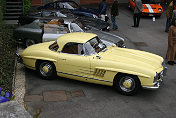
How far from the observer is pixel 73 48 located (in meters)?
7.83

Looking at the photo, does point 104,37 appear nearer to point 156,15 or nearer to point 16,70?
point 16,70

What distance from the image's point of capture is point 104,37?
1014 cm

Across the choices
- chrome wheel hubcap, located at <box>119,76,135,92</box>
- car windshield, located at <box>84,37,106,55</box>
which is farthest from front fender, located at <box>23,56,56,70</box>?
chrome wheel hubcap, located at <box>119,76,135,92</box>

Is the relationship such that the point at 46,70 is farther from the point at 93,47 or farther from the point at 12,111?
the point at 12,111

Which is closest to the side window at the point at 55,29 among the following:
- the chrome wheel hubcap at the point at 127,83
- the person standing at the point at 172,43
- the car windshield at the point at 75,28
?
the car windshield at the point at 75,28

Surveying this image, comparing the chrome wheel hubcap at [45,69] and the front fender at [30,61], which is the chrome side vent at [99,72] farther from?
the front fender at [30,61]

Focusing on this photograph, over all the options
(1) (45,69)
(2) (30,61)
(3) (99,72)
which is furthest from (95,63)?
(2) (30,61)

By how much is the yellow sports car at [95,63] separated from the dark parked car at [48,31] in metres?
1.88

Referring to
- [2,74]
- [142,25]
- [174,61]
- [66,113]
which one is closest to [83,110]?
[66,113]

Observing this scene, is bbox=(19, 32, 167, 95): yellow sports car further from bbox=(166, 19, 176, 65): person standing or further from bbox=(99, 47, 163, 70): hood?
bbox=(166, 19, 176, 65): person standing

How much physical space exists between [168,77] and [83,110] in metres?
3.51

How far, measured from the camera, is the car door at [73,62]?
7492 millimetres

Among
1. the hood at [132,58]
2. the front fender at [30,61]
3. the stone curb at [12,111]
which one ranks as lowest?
the front fender at [30,61]

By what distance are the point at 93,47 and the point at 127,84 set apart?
5.00 ft
